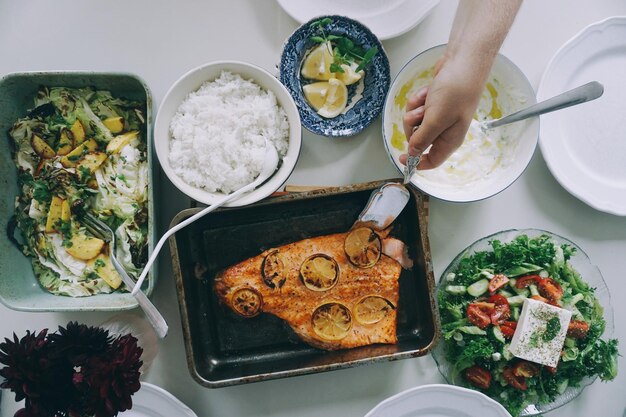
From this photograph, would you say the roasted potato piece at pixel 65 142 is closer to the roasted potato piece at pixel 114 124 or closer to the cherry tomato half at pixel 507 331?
the roasted potato piece at pixel 114 124

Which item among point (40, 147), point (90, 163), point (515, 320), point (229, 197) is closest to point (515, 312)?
point (515, 320)

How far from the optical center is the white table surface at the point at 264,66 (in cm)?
156

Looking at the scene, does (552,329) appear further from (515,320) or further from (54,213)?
(54,213)

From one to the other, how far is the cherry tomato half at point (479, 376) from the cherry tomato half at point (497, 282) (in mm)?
230

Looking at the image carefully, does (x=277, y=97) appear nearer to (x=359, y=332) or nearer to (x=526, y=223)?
(x=359, y=332)

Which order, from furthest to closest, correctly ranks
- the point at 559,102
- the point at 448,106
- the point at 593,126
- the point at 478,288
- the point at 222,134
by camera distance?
the point at 593,126, the point at 478,288, the point at 222,134, the point at 559,102, the point at 448,106

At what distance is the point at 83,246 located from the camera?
1.42m

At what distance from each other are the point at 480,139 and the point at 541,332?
22.6 inches

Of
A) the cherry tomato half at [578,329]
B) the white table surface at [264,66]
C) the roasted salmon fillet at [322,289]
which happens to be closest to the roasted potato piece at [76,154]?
the white table surface at [264,66]

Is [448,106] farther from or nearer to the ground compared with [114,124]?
farther from the ground

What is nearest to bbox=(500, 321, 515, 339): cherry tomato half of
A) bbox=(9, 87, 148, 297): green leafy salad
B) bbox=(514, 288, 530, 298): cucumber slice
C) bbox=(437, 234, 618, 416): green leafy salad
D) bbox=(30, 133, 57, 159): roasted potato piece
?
bbox=(437, 234, 618, 416): green leafy salad

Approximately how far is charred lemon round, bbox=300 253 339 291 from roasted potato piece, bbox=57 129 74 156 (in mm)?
721

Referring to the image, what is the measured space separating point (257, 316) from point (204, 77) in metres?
0.69

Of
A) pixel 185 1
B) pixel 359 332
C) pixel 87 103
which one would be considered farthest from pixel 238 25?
pixel 359 332
